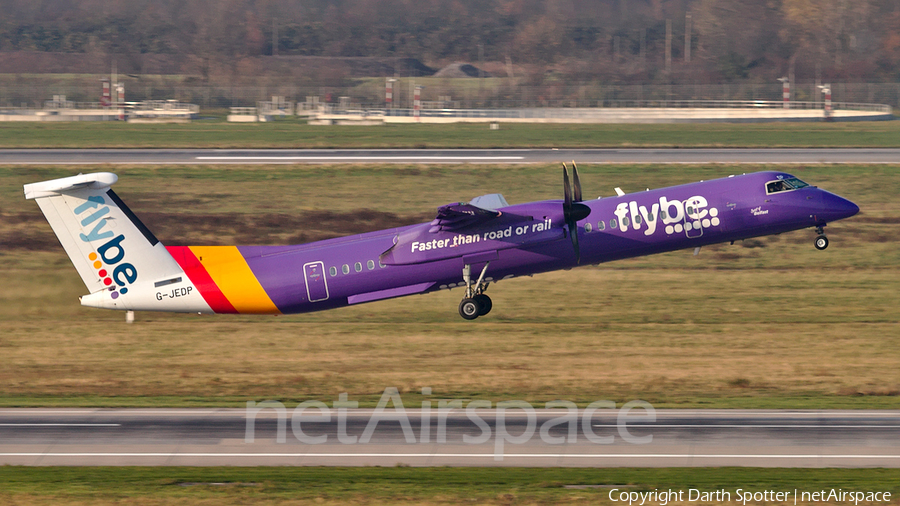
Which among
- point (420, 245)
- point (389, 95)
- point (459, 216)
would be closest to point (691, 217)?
point (459, 216)

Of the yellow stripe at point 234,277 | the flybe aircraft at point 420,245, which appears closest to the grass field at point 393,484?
the flybe aircraft at point 420,245

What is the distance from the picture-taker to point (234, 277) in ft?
133

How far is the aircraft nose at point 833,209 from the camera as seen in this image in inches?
1560

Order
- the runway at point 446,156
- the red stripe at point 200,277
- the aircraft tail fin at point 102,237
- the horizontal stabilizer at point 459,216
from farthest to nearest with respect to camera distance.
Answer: the runway at point 446,156 → the red stripe at point 200,277 → the aircraft tail fin at point 102,237 → the horizontal stabilizer at point 459,216

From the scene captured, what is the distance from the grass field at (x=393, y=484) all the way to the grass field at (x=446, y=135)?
57.4 meters

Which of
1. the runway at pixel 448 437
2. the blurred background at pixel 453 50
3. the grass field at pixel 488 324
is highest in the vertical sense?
the blurred background at pixel 453 50

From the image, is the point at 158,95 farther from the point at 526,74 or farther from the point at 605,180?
the point at 605,180

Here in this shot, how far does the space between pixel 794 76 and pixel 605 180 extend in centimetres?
7402

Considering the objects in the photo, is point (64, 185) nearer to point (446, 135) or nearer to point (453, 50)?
point (446, 135)

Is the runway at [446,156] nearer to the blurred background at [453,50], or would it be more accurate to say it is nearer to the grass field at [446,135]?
the grass field at [446,135]

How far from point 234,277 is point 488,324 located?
1773 cm

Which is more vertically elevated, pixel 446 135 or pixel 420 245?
pixel 446 135

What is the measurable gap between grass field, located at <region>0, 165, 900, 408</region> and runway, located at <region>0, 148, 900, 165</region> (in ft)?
12.3

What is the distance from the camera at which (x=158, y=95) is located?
5325 inches
